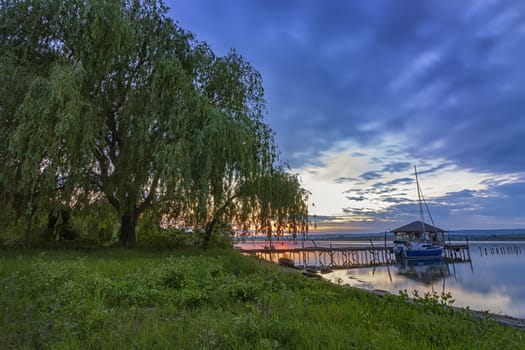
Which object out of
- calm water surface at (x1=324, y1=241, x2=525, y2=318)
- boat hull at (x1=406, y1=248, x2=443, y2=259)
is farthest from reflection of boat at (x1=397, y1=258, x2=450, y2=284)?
boat hull at (x1=406, y1=248, x2=443, y2=259)

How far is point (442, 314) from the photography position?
4938 millimetres

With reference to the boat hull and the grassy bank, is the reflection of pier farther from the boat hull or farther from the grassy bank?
the grassy bank

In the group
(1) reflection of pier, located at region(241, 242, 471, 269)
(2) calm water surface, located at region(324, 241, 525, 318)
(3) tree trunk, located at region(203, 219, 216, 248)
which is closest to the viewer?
(3) tree trunk, located at region(203, 219, 216, 248)

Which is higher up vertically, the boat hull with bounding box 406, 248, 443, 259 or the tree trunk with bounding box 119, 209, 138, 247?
the tree trunk with bounding box 119, 209, 138, 247

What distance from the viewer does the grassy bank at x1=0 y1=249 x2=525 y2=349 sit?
11.6 ft

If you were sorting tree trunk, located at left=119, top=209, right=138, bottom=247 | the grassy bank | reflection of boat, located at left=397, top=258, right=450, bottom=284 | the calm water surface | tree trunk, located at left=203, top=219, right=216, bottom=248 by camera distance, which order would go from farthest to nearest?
reflection of boat, located at left=397, top=258, right=450, bottom=284
the calm water surface
tree trunk, located at left=203, top=219, right=216, bottom=248
tree trunk, located at left=119, top=209, right=138, bottom=247
the grassy bank

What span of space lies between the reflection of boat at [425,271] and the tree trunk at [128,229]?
21.1 metres

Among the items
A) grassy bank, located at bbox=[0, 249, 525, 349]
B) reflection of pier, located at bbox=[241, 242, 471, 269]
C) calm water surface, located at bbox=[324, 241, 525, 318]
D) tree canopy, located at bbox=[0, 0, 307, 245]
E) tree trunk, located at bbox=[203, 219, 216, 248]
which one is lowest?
calm water surface, located at bbox=[324, 241, 525, 318]

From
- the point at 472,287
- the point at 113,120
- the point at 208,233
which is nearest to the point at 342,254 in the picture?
the point at 472,287

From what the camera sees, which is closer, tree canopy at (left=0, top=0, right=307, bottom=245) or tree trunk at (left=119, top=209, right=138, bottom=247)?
tree canopy at (left=0, top=0, right=307, bottom=245)

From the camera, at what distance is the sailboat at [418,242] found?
1507 inches

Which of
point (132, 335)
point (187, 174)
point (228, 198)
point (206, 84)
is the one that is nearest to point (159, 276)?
point (132, 335)

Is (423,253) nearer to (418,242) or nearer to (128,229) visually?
(418,242)

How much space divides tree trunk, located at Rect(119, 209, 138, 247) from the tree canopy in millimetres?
54
